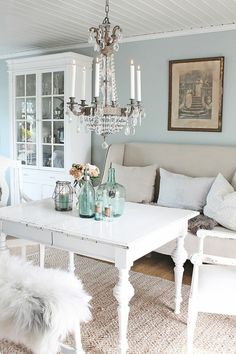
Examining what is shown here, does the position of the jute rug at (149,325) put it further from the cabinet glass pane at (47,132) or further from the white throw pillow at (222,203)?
the cabinet glass pane at (47,132)

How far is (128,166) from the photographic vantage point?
418 cm

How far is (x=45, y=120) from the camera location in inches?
181

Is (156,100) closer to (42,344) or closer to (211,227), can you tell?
(211,227)

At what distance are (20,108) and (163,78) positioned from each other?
1.86m

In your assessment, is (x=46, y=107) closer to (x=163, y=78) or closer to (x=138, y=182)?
(x=163, y=78)

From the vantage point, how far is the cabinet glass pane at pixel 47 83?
4465 millimetres

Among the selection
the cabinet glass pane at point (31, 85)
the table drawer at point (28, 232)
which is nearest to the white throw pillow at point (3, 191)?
the table drawer at point (28, 232)

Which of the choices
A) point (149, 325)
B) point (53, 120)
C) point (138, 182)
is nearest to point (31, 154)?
point (53, 120)

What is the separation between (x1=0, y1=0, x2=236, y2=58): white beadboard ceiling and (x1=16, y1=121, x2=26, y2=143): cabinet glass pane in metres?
1.00

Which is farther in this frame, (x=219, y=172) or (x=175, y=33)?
(x=175, y=33)

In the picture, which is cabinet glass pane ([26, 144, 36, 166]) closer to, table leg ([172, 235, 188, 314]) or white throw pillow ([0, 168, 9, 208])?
white throw pillow ([0, 168, 9, 208])

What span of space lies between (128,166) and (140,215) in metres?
1.82

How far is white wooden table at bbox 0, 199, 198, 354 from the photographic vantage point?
1914mm

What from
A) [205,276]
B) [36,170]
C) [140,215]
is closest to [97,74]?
[140,215]
